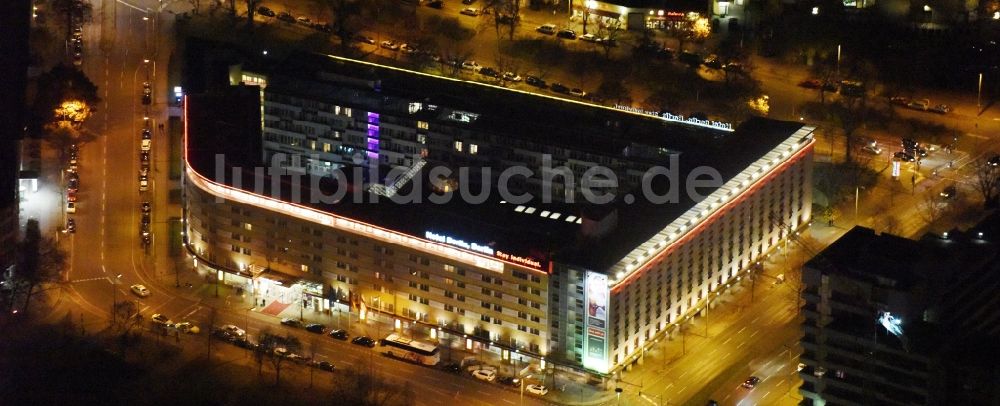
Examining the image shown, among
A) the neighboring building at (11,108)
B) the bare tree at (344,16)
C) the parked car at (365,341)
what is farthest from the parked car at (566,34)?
the parked car at (365,341)

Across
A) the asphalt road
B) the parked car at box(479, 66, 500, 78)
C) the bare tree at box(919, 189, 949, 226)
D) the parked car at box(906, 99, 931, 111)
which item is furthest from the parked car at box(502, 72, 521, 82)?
the bare tree at box(919, 189, 949, 226)

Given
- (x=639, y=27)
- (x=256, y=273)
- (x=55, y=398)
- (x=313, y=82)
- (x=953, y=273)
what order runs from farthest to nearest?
(x=639, y=27) → (x=313, y=82) → (x=256, y=273) → (x=55, y=398) → (x=953, y=273)

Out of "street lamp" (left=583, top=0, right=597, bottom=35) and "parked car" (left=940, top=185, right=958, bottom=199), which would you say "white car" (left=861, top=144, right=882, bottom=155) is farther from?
"street lamp" (left=583, top=0, right=597, bottom=35)

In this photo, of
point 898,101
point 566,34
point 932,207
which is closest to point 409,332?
point 932,207

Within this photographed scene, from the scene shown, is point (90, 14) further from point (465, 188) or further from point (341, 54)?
point (465, 188)

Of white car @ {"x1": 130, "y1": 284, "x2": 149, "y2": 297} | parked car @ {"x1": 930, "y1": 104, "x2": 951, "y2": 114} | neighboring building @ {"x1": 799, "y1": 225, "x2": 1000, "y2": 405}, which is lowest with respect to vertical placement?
white car @ {"x1": 130, "y1": 284, "x2": 149, "y2": 297}

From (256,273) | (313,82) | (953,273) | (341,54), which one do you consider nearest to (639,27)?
(341,54)
